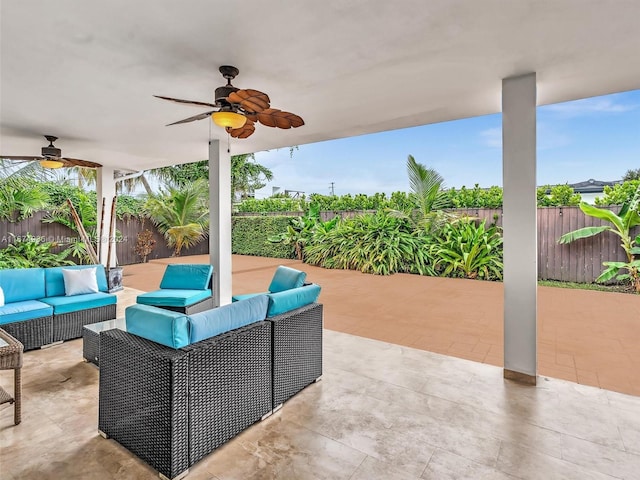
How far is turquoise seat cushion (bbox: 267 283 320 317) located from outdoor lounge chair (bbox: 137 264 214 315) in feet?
7.25

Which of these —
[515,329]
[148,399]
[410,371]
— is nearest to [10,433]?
[148,399]

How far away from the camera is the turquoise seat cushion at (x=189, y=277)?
5.05 meters

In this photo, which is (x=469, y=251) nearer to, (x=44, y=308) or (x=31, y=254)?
(x=44, y=308)

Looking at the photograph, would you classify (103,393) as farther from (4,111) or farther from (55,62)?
(4,111)

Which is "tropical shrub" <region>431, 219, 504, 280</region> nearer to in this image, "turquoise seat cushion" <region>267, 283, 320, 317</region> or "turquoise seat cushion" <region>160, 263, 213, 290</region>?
"turquoise seat cushion" <region>160, 263, 213, 290</region>

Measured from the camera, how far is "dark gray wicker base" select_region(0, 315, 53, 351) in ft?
12.2

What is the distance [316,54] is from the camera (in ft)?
9.11

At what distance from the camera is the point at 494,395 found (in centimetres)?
286

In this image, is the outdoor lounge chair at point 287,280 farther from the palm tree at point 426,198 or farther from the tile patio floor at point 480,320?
the palm tree at point 426,198

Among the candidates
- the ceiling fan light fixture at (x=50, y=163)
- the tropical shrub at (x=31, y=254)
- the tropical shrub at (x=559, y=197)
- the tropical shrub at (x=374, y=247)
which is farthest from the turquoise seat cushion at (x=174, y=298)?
the tropical shrub at (x=559, y=197)

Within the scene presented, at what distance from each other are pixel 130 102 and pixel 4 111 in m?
1.70

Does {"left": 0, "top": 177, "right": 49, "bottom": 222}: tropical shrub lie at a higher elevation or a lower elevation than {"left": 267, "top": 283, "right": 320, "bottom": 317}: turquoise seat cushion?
higher

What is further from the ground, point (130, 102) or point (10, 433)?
point (130, 102)

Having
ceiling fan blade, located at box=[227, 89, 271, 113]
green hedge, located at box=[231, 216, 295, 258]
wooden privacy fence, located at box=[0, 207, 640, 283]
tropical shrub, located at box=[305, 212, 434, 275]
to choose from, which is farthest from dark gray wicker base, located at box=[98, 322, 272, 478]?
green hedge, located at box=[231, 216, 295, 258]
